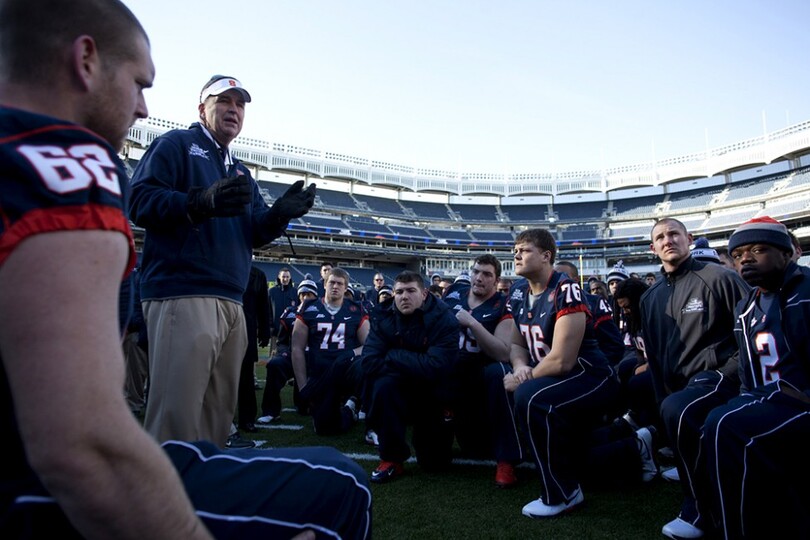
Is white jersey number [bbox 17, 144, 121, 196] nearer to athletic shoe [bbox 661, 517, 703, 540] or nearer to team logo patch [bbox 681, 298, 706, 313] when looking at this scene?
athletic shoe [bbox 661, 517, 703, 540]

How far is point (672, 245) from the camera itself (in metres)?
3.62

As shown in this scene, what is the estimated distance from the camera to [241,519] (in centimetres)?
100

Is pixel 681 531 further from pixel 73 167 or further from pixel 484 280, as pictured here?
pixel 73 167

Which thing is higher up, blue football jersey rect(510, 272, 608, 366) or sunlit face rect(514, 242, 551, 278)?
sunlit face rect(514, 242, 551, 278)

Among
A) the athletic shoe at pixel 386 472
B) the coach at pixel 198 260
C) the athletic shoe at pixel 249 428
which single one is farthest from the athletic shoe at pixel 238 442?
the coach at pixel 198 260

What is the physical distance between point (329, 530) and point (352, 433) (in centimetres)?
504

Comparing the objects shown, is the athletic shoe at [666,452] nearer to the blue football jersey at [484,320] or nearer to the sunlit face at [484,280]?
the blue football jersey at [484,320]

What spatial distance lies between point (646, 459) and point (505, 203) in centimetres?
5435

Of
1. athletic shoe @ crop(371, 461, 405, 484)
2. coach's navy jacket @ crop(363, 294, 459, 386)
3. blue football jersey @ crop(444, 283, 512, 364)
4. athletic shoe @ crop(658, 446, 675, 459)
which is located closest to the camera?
athletic shoe @ crop(371, 461, 405, 484)

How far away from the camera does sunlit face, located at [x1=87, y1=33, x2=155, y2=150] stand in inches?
39.9

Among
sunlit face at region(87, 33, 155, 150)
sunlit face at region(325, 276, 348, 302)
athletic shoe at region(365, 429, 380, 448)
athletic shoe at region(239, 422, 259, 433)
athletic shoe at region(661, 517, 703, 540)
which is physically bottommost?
athletic shoe at region(365, 429, 380, 448)

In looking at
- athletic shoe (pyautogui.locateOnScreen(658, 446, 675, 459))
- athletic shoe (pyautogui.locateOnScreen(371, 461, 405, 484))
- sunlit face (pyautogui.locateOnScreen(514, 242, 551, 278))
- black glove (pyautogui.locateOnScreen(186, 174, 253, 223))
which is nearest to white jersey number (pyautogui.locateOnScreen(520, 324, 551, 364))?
sunlit face (pyautogui.locateOnScreen(514, 242, 551, 278))

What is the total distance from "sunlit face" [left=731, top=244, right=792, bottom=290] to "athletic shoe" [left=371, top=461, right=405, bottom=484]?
2838 millimetres

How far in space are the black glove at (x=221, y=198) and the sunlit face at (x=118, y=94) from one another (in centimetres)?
109
